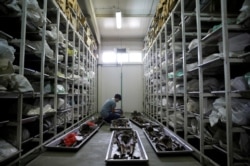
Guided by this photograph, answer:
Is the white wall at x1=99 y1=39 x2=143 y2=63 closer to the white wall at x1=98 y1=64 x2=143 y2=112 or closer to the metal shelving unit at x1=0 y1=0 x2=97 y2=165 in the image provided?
the white wall at x1=98 y1=64 x2=143 y2=112

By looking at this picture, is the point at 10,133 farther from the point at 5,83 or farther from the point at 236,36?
the point at 236,36

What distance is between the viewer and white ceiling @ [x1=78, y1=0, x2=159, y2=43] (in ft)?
21.7

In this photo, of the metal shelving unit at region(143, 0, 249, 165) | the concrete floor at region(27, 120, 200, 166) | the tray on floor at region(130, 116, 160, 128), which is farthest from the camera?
the tray on floor at region(130, 116, 160, 128)

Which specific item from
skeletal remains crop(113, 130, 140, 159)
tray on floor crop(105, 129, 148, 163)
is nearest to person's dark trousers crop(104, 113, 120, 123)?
skeletal remains crop(113, 130, 140, 159)

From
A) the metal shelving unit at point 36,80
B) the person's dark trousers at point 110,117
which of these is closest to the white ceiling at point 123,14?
the metal shelving unit at point 36,80

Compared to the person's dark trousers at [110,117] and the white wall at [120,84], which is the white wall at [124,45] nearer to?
the white wall at [120,84]

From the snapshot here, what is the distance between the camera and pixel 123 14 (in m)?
7.43

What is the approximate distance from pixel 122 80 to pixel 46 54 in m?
6.72

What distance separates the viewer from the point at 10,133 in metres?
2.47

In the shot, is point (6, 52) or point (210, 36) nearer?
point (6, 52)

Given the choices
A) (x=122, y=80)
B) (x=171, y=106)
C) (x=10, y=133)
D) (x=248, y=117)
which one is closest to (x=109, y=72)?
(x=122, y=80)

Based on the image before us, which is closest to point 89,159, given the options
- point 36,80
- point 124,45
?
point 36,80

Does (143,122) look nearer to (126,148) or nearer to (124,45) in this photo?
(126,148)

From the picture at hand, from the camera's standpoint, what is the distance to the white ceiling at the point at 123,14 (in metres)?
6.61
